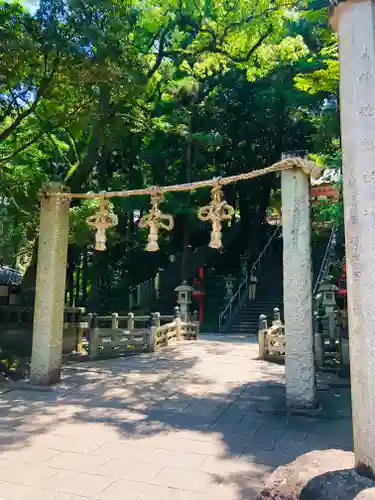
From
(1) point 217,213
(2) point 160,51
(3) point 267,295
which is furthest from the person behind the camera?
(3) point 267,295

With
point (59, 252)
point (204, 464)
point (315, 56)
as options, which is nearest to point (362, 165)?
point (204, 464)

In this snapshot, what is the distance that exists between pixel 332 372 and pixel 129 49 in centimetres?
907

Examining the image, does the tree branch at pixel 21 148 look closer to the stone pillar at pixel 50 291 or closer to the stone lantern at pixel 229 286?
the stone pillar at pixel 50 291

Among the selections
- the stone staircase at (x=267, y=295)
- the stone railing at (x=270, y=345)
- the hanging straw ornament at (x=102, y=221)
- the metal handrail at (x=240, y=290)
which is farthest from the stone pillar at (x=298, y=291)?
the metal handrail at (x=240, y=290)

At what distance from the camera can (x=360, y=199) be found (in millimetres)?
3438

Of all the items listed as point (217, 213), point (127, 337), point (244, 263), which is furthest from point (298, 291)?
point (244, 263)

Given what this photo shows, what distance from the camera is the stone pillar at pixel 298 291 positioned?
6.44 metres

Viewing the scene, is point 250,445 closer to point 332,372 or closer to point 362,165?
point 362,165

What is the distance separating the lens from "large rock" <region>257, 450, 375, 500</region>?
8.84ft

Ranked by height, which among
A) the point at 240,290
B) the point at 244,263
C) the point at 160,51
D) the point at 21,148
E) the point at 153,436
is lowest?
the point at 153,436

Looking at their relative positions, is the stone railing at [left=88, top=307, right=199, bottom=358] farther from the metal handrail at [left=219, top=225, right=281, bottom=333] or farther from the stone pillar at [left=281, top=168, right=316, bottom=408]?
the stone pillar at [left=281, top=168, right=316, bottom=408]

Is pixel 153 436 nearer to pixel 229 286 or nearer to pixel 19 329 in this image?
pixel 19 329

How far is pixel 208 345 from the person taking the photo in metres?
14.7

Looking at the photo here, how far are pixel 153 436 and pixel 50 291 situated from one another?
3.78 meters
